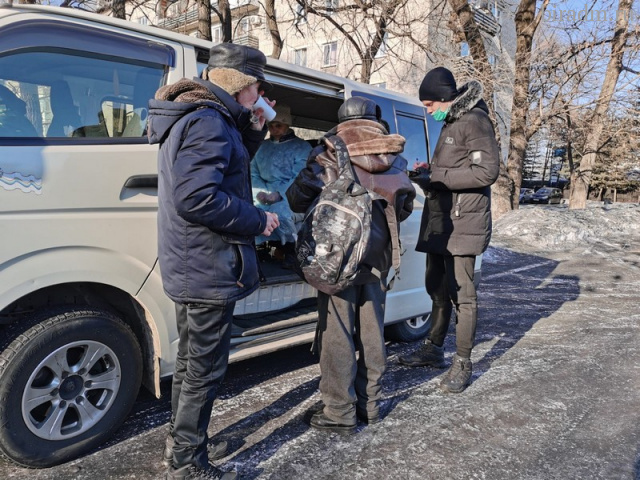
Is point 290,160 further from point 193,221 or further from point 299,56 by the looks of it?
point 299,56

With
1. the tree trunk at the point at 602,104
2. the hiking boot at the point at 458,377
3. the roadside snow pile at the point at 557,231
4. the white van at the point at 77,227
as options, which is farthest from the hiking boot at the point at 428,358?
the tree trunk at the point at 602,104

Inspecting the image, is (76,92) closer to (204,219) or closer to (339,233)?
(204,219)

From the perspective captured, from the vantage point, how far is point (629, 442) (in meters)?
2.89

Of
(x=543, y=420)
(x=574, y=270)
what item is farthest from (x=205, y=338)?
(x=574, y=270)

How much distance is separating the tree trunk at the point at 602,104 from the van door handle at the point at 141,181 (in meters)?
15.8

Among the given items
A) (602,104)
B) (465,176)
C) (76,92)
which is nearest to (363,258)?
(465,176)

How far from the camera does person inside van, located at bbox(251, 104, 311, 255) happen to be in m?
4.50

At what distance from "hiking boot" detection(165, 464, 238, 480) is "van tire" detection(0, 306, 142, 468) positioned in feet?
1.84

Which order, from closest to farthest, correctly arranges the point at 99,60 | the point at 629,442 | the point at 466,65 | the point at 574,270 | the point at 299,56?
the point at 99,60 < the point at 629,442 < the point at 574,270 < the point at 466,65 < the point at 299,56

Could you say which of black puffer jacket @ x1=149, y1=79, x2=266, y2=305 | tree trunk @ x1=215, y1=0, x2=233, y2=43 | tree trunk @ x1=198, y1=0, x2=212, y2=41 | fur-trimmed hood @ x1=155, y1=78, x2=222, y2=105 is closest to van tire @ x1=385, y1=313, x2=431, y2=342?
black puffer jacket @ x1=149, y1=79, x2=266, y2=305

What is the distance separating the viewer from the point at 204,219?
1977 mm

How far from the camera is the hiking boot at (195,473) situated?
86.8 inches

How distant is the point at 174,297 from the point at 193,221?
0.37 meters

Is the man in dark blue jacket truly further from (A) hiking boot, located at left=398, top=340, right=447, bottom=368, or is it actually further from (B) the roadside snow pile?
(B) the roadside snow pile
